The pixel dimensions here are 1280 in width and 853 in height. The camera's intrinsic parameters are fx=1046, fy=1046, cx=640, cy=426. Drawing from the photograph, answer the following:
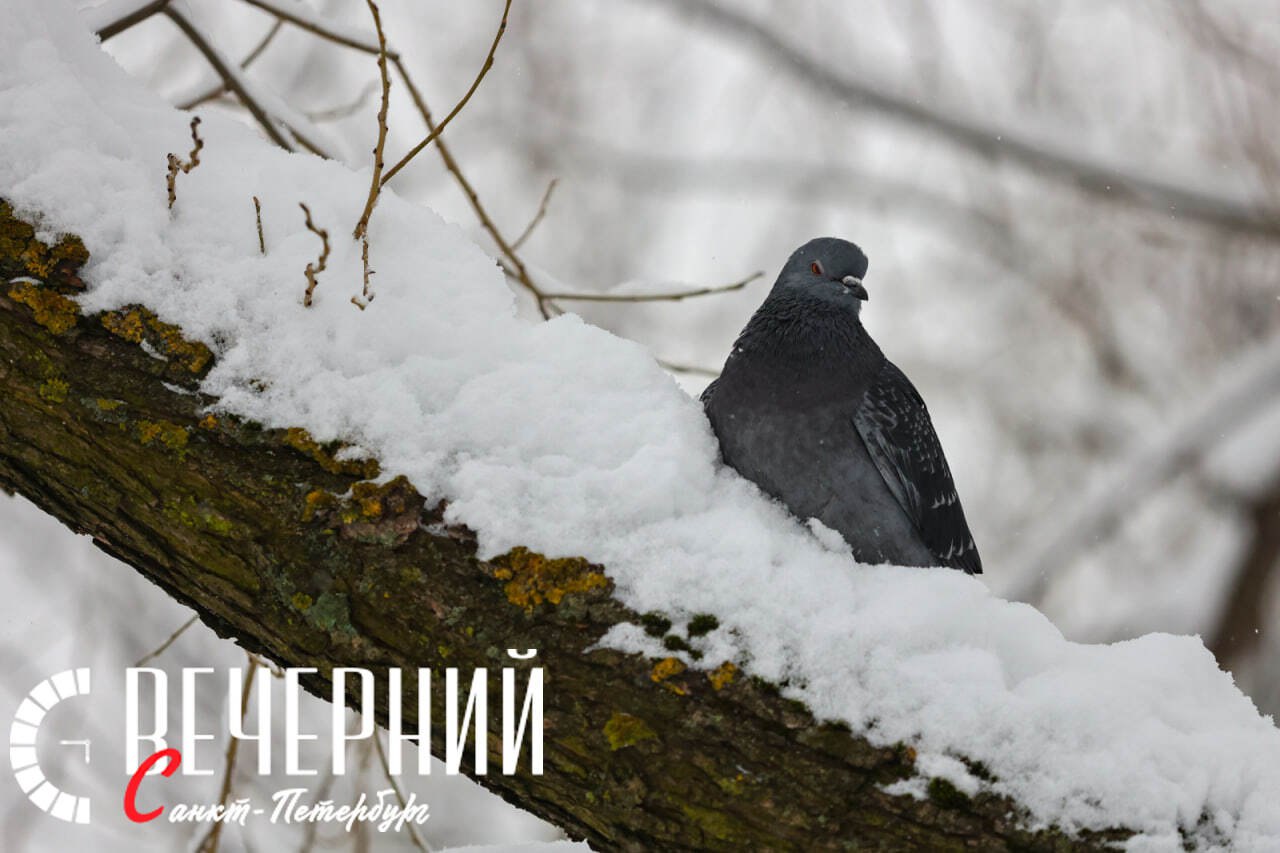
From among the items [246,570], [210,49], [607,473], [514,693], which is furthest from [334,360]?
[210,49]

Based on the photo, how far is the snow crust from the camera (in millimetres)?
1896

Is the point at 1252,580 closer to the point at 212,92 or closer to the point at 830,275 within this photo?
the point at 830,275

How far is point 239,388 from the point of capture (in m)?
2.02

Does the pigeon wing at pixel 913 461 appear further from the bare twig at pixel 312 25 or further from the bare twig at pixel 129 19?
the bare twig at pixel 129 19

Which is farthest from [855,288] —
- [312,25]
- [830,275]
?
[312,25]

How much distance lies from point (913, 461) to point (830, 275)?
646 mm

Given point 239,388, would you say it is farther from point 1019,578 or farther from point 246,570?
point 1019,578

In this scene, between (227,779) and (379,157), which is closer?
(379,157)

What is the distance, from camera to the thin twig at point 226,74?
3100 millimetres

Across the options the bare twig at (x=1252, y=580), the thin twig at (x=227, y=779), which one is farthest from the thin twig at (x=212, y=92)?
the bare twig at (x=1252, y=580)

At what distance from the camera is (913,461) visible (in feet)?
10.3

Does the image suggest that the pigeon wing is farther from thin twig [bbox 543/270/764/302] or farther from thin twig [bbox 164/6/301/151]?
thin twig [bbox 164/6/301/151]

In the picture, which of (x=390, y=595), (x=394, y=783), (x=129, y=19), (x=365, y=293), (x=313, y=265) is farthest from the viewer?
(x=129, y=19)

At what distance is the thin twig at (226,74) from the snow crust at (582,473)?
816mm
